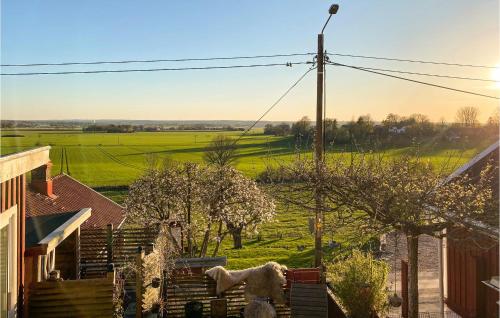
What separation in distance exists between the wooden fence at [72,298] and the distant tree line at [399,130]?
190 inches

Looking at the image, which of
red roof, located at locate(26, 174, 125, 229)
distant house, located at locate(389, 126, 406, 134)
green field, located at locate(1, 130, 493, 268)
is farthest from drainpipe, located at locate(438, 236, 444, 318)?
red roof, located at locate(26, 174, 125, 229)

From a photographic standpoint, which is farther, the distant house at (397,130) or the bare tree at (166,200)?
the bare tree at (166,200)

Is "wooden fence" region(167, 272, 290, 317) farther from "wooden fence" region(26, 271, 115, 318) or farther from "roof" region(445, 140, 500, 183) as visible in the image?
"roof" region(445, 140, 500, 183)

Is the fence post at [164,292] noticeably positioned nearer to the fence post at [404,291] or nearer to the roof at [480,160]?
the fence post at [404,291]

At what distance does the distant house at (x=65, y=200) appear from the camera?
15.3m

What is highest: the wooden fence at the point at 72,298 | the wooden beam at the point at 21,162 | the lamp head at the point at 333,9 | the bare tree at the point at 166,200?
the lamp head at the point at 333,9

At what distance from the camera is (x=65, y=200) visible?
17547 mm

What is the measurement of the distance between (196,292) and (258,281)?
1.56 meters

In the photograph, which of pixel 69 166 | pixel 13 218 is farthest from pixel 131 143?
pixel 13 218

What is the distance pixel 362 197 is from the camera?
22.0 feet

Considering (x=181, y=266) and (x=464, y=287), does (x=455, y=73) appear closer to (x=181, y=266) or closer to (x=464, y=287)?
(x=464, y=287)

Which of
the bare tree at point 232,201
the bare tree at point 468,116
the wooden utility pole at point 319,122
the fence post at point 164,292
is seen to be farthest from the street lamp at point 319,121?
the bare tree at point 232,201

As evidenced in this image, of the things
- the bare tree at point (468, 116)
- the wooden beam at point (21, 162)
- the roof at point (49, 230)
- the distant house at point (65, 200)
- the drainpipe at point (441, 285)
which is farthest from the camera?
the distant house at point (65, 200)

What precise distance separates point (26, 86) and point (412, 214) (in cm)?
1103
